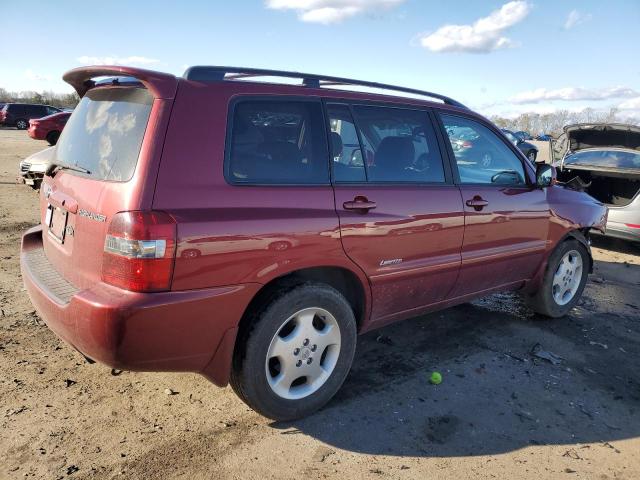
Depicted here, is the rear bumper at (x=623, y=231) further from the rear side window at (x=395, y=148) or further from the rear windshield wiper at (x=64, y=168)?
the rear windshield wiper at (x=64, y=168)

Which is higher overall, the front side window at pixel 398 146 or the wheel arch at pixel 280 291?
the front side window at pixel 398 146

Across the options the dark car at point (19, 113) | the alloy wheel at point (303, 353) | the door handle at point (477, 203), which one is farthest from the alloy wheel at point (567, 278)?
the dark car at point (19, 113)

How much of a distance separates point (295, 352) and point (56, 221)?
62.1 inches

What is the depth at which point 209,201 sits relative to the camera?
2.39 meters

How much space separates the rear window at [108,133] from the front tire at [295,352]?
40.6 inches

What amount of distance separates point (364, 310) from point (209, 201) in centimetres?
131

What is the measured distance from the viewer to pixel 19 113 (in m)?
31.8

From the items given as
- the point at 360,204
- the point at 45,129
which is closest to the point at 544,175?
the point at 360,204

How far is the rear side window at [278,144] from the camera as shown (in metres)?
2.58

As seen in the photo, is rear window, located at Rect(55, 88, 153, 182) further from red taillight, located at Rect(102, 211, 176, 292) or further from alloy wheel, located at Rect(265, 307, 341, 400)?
alloy wheel, located at Rect(265, 307, 341, 400)

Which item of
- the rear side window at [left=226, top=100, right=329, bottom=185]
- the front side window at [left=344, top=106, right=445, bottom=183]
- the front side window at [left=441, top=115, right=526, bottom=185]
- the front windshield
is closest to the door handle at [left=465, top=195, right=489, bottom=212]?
the front side window at [left=441, top=115, right=526, bottom=185]

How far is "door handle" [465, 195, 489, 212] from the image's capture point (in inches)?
142

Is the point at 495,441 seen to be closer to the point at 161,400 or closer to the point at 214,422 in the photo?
the point at 214,422

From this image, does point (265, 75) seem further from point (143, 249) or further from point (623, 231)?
point (623, 231)
